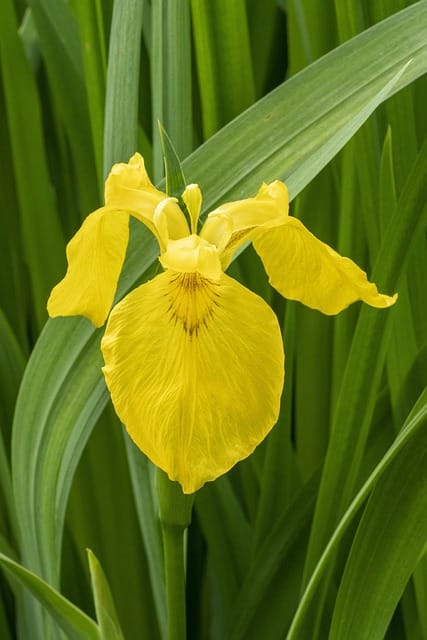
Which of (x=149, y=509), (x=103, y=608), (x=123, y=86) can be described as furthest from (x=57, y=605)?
(x=123, y=86)

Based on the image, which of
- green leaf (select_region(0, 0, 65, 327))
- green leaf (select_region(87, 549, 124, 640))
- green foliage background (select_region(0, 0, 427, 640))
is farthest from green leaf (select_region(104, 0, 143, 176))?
green leaf (select_region(87, 549, 124, 640))

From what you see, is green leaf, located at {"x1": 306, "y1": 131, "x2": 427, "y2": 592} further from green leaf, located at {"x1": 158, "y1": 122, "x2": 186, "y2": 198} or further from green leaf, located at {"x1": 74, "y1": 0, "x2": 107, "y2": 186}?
green leaf, located at {"x1": 74, "y1": 0, "x2": 107, "y2": 186}

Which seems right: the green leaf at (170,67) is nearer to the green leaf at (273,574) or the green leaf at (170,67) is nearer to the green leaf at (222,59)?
the green leaf at (222,59)

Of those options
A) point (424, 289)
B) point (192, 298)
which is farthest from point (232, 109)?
point (192, 298)

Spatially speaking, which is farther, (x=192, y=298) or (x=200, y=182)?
(x=200, y=182)

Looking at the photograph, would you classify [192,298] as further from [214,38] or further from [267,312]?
[214,38]

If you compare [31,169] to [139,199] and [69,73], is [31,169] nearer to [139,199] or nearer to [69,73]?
[69,73]
